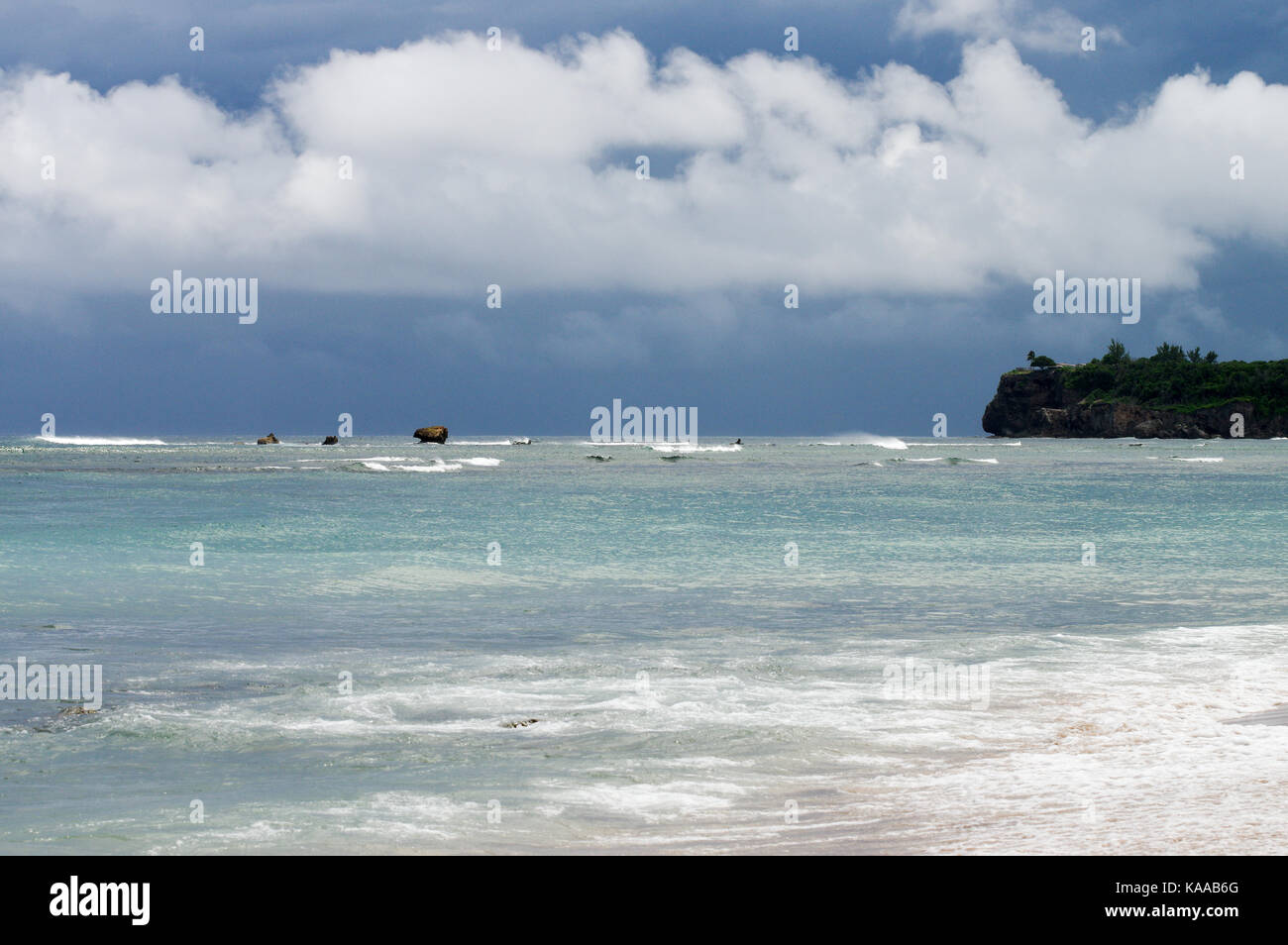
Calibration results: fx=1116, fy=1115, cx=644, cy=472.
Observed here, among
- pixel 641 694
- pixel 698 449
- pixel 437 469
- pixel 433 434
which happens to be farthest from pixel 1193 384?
pixel 641 694

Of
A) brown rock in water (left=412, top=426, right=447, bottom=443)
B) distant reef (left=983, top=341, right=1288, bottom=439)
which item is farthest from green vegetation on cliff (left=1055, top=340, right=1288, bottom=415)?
brown rock in water (left=412, top=426, right=447, bottom=443)

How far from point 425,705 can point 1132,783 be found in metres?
5.97

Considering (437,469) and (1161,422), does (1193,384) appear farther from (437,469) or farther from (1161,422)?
(437,469)

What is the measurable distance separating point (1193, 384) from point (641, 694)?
19934 centimetres

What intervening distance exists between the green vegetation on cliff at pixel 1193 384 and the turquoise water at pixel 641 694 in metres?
171

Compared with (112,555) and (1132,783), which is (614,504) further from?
(1132,783)

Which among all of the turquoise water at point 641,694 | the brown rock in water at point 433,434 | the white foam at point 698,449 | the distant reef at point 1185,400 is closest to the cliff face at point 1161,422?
the distant reef at point 1185,400

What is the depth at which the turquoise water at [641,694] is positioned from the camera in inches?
268

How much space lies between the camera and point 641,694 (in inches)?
422

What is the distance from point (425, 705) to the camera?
1025 centimetres

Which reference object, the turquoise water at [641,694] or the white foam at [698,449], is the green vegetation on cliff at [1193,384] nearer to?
the white foam at [698,449]

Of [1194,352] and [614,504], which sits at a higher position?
[1194,352]
